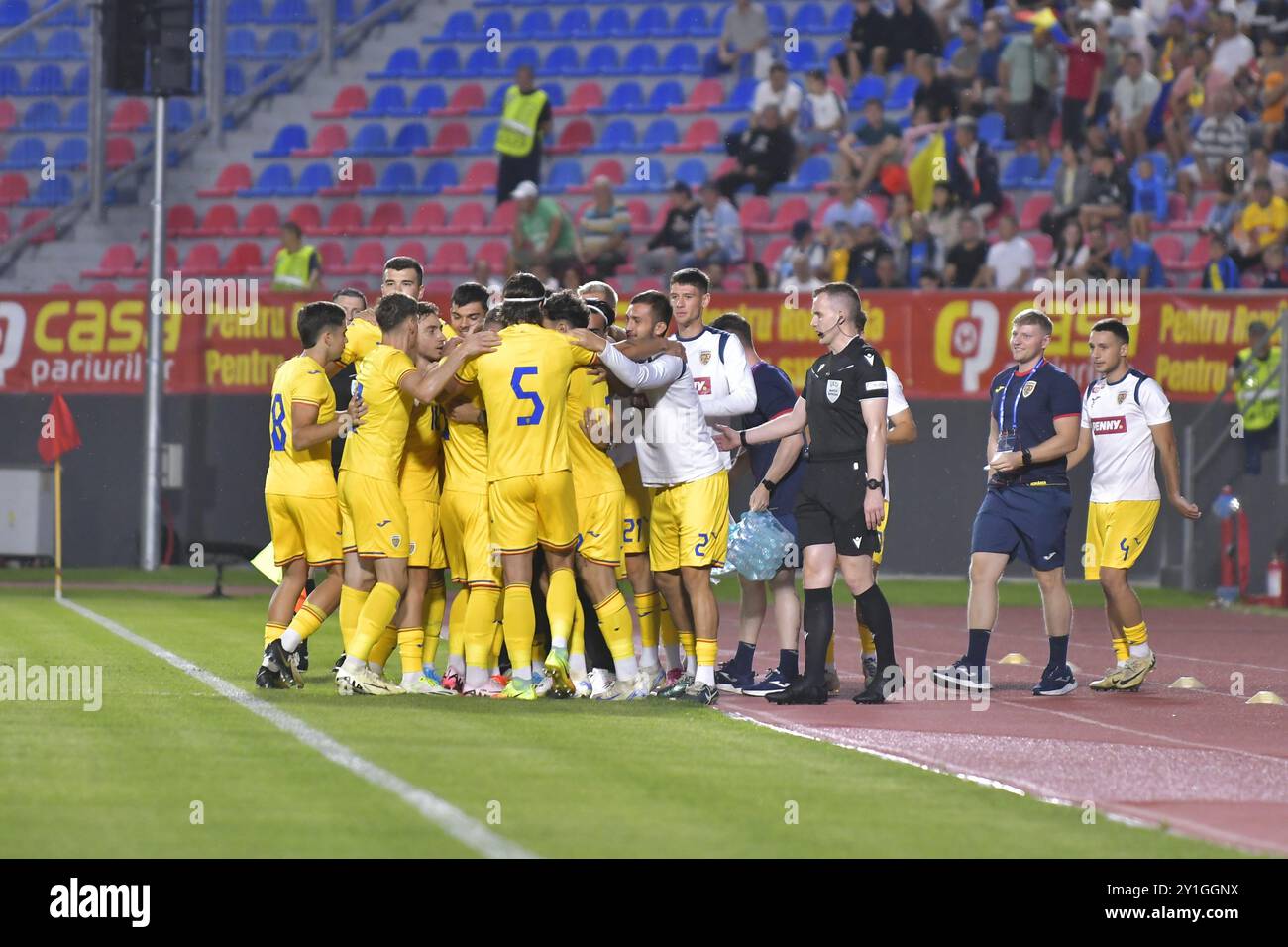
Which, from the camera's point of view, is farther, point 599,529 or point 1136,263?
point 1136,263

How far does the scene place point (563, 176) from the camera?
88.1 ft

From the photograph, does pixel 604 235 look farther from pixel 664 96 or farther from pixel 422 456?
pixel 422 456

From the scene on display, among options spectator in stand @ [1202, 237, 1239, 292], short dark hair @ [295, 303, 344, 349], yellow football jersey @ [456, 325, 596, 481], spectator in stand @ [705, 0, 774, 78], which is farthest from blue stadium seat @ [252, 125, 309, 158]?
yellow football jersey @ [456, 325, 596, 481]

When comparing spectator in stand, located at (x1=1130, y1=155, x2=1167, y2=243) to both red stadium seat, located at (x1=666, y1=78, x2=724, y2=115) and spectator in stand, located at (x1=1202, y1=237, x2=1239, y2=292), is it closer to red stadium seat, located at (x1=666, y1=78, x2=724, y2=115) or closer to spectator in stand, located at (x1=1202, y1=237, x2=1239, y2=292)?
spectator in stand, located at (x1=1202, y1=237, x2=1239, y2=292)

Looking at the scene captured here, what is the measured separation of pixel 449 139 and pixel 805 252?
6.90 meters

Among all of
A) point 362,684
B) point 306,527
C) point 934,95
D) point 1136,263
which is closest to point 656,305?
point 306,527

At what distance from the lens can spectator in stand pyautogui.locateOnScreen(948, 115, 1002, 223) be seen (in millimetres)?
23766

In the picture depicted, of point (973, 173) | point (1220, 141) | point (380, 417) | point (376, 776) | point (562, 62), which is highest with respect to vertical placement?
point (562, 62)

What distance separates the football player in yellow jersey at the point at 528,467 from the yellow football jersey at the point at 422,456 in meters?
0.55

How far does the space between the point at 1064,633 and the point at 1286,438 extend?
8.98m

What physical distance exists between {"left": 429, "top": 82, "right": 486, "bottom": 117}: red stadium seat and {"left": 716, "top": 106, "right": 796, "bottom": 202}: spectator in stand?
4.76 metres
